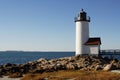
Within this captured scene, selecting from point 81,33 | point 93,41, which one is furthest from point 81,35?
point 93,41

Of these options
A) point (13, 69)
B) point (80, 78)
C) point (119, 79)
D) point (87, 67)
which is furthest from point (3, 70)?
point (119, 79)

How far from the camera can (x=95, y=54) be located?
193 feet

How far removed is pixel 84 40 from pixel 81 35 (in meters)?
1.18

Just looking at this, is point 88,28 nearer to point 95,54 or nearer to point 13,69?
point 95,54

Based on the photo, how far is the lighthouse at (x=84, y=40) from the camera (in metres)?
59.1

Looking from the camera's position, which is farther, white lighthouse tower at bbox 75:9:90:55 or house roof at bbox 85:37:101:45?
white lighthouse tower at bbox 75:9:90:55

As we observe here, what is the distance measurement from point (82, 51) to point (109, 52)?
8.47 metres

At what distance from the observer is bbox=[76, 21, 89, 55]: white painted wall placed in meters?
59.6

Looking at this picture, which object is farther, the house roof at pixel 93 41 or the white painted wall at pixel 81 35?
the white painted wall at pixel 81 35

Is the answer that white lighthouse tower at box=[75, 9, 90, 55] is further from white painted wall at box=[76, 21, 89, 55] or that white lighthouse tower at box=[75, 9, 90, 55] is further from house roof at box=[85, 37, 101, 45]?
house roof at box=[85, 37, 101, 45]

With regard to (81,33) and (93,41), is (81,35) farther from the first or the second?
(93,41)

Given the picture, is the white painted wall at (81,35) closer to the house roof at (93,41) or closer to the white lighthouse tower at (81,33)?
the white lighthouse tower at (81,33)

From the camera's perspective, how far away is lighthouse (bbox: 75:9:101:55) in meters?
59.1

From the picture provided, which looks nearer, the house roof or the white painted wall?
the house roof
